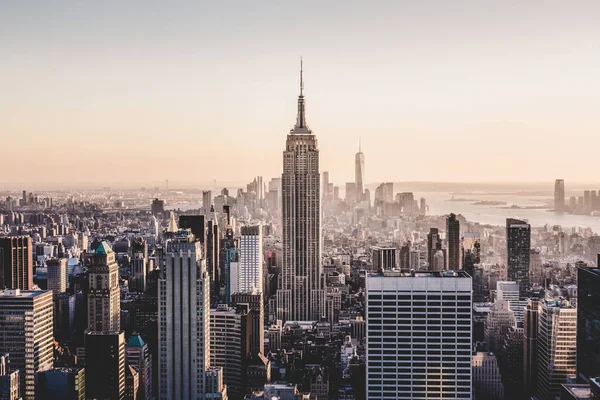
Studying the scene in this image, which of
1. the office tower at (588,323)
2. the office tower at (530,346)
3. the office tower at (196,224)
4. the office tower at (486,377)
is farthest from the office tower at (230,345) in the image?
the office tower at (588,323)

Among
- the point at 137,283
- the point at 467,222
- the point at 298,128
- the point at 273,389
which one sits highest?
the point at 298,128

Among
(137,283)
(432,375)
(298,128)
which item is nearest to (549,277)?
(432,375)

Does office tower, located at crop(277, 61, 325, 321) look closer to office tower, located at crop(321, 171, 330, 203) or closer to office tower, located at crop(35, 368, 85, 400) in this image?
office tower, located at crop(321, 171, 330, 203)

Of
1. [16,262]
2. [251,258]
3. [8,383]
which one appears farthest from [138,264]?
[8,383]

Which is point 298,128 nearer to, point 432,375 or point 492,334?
point 492,334

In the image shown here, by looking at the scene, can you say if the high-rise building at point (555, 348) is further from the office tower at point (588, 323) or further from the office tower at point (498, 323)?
the office tower at point (498, 323)

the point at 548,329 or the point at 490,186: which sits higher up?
the point at 490,186
